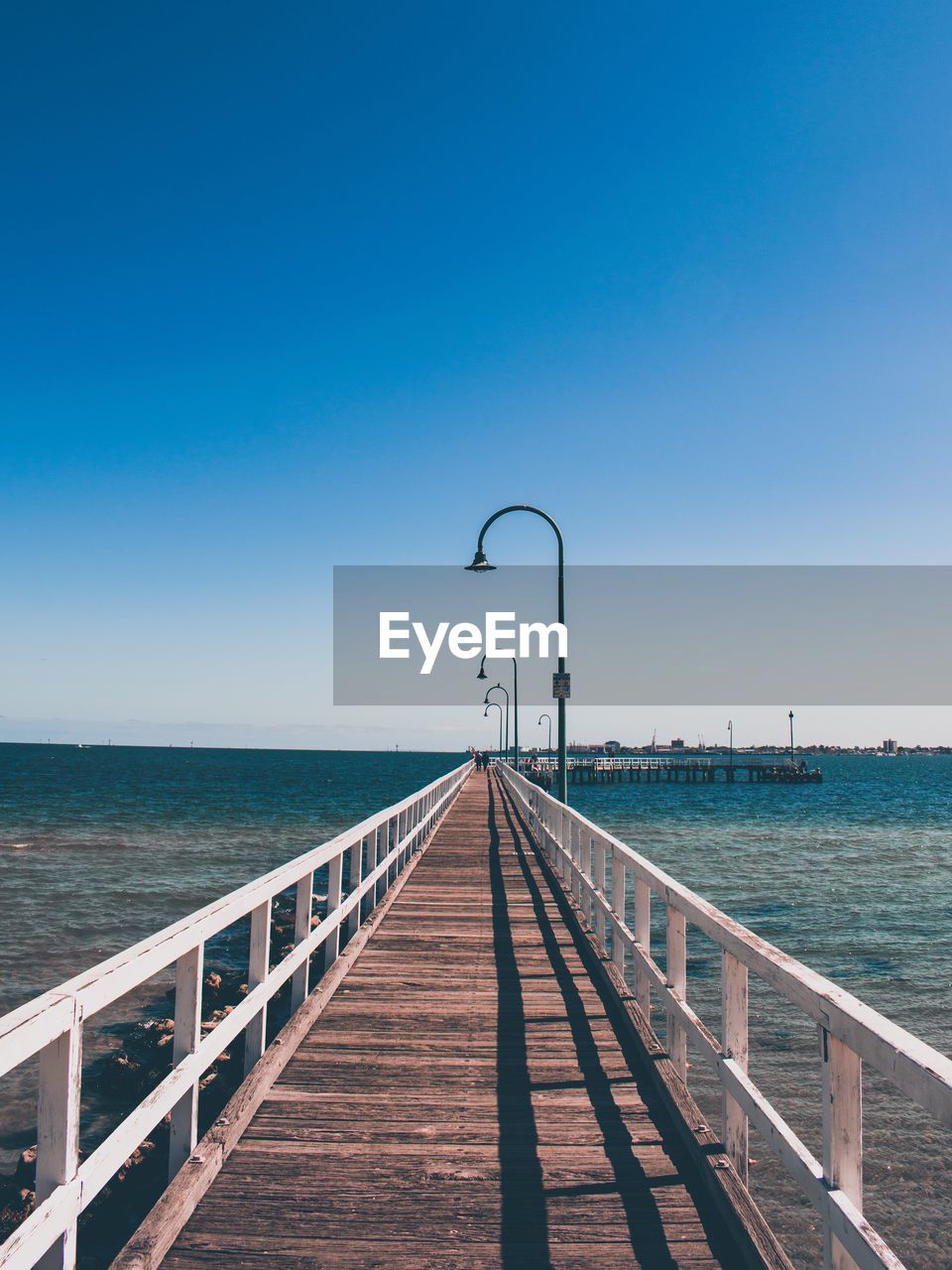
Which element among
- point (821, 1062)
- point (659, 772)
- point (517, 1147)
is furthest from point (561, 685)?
point (659, 772)

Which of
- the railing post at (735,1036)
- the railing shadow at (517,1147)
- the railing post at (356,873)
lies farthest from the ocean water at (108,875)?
the railing post at (735,1036)

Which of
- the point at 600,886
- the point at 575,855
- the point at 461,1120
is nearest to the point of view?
the point at 461,1120

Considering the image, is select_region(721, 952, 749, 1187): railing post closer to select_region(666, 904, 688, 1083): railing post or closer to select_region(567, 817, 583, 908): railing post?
select_region(666, 904, 688, 1083): railing post

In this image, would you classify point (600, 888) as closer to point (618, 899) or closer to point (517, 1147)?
point (618, 899)

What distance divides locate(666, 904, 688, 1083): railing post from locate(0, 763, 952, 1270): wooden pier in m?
0.02

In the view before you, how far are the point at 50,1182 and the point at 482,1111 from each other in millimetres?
2587

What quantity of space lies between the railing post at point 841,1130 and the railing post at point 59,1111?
6.88 feet

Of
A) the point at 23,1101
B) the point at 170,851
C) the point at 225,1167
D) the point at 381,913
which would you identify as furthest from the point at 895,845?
the point at 225,1167

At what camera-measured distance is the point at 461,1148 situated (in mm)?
4027

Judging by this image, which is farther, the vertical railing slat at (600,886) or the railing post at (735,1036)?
the vertical railing slat at (600,886)

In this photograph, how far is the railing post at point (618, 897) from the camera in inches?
246

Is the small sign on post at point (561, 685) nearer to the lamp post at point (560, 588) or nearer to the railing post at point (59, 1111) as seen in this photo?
the lamp post at point (560, 588)

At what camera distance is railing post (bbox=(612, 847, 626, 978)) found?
246 inches

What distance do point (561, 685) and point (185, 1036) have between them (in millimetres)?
Result: 11010
